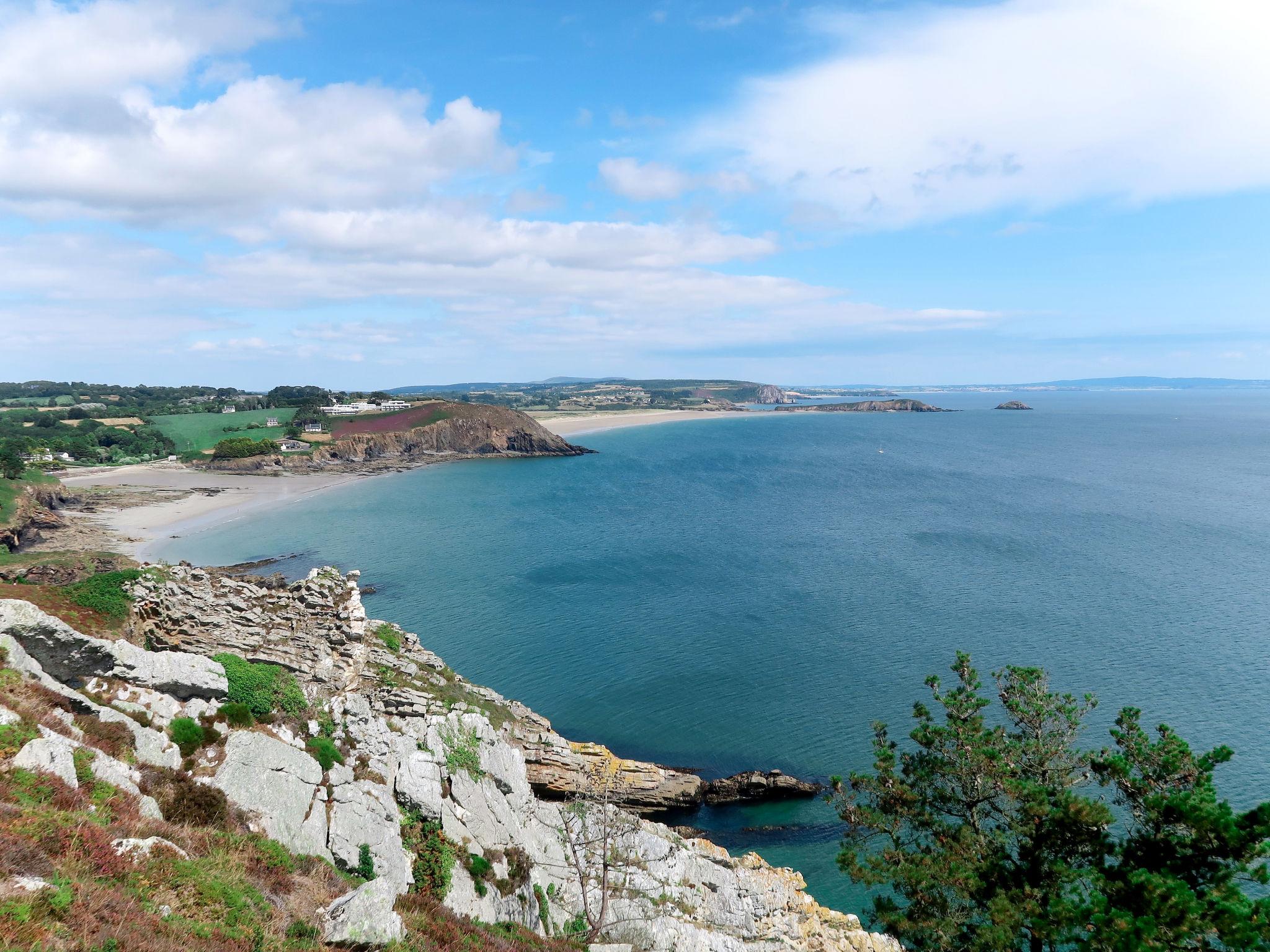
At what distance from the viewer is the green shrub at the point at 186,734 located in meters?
13.3

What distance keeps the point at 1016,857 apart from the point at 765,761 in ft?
43.7

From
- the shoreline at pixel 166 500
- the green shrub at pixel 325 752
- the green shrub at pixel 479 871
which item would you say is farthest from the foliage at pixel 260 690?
the shoreline at pixel 166 500

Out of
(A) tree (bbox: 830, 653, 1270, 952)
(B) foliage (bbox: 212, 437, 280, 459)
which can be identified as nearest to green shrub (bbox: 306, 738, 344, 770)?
(A) tree (bbox: 830, 653, 1270, 952)

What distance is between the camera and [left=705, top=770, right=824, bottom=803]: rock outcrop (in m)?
27.1

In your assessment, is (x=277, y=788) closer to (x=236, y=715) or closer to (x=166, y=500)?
(x=236, y=715)

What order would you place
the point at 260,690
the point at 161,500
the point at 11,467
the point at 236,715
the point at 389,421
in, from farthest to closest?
1. the point at 389,421
2. the point at 161,500
3. the point at 11,467
4. the point at 260,690
5. the point at 236,715

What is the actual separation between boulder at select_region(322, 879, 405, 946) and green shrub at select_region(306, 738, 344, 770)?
15.2 feet

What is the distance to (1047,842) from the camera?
1473cm

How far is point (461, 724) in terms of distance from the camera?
19.1 metres

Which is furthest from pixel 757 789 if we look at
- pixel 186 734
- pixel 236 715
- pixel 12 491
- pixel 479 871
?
pixel 12 491

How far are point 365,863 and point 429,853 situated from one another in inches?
67.5

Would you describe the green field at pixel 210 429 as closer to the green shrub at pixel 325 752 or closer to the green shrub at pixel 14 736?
the green shrub at pixel 325 752

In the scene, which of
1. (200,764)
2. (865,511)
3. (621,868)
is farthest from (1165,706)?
(865,511)

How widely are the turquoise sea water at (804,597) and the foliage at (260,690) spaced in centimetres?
1679
